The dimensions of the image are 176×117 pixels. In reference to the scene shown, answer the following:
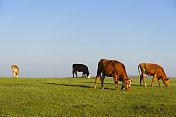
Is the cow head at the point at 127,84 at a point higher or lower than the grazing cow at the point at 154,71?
lower

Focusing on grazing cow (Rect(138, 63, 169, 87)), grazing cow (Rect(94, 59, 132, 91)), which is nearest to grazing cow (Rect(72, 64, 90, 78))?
grazing cow (Rect(138, 63, 169, 87))

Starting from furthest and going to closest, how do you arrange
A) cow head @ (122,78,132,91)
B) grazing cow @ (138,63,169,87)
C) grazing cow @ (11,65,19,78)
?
grazing cow @ (11,65,19,78) → grazing cow @ (138,63,169,87) → cow head @ (122,78,132,91)

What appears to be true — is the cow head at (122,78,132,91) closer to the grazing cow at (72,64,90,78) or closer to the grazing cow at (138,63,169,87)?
the grazing cow at (138,63,169,87)

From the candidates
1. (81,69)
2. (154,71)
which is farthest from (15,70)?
(154,71)

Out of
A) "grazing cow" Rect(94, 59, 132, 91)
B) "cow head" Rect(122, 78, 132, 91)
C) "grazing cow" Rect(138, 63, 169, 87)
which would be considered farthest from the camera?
"grazing cow" Rect(138, 63, 169, 87)

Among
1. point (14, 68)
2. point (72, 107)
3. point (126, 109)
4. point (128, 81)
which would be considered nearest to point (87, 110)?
point (72, 107)

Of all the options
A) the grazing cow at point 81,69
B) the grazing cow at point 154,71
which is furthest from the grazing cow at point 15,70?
the grazing cow at point 154,71

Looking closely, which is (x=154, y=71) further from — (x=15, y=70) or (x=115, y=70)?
(x=15, y=70)

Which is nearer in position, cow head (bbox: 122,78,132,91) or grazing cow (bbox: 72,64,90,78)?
cow head (bbox: 122,78,132,91)

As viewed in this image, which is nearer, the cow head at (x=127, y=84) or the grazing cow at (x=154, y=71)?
the cow head at (x=127, y=84)

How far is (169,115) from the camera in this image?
778 centimetres

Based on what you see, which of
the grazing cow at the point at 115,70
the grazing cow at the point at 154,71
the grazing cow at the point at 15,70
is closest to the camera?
the grazing cow at the point at 115,70

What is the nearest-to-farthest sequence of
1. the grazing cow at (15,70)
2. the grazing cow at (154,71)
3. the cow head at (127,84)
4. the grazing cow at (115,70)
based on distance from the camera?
the cow head at (127,84)
the grazing cow at (115,70)
the grazing cow at (154,71)
the grazing cow at (15,70)

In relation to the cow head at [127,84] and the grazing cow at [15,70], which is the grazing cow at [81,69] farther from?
the cow head at [127,84]
